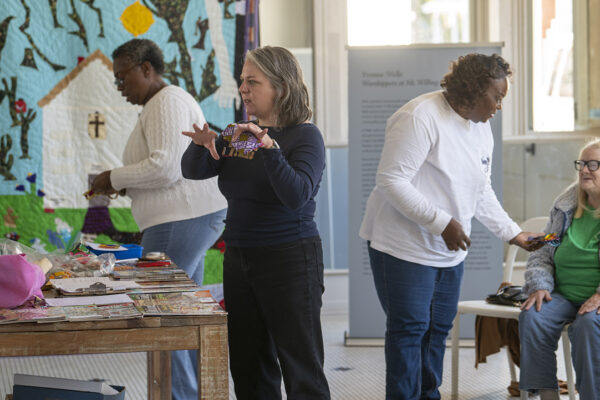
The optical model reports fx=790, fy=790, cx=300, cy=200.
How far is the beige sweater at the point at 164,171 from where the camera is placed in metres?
2.60

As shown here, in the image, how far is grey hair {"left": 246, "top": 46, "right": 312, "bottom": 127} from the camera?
6.80 feet

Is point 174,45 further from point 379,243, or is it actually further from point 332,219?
point 379,243

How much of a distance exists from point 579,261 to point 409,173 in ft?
2.94

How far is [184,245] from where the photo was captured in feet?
8.72

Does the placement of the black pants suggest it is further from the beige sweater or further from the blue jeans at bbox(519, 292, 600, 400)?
the blue jeans at bbox(519, 292, 600, 400)

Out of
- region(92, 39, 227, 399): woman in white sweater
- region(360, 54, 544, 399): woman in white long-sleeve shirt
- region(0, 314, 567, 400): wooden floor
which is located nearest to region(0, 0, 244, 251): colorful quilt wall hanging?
region(0, 314, 567, 400): wooden floor

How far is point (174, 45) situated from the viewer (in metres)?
4.54

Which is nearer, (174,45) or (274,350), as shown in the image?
(274,350)

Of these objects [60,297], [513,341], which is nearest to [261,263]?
[60,297]

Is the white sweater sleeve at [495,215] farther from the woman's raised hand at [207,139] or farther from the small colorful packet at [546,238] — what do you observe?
the woman's raised hand at [207,139]

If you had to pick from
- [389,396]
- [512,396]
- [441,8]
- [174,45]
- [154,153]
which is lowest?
[512,396]

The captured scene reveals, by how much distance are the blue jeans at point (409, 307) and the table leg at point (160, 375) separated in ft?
2.35

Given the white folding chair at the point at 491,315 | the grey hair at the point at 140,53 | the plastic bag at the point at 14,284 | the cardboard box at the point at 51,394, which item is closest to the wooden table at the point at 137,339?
the plastic bag at the point at 14,284

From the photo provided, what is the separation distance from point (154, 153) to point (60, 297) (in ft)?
3.06
